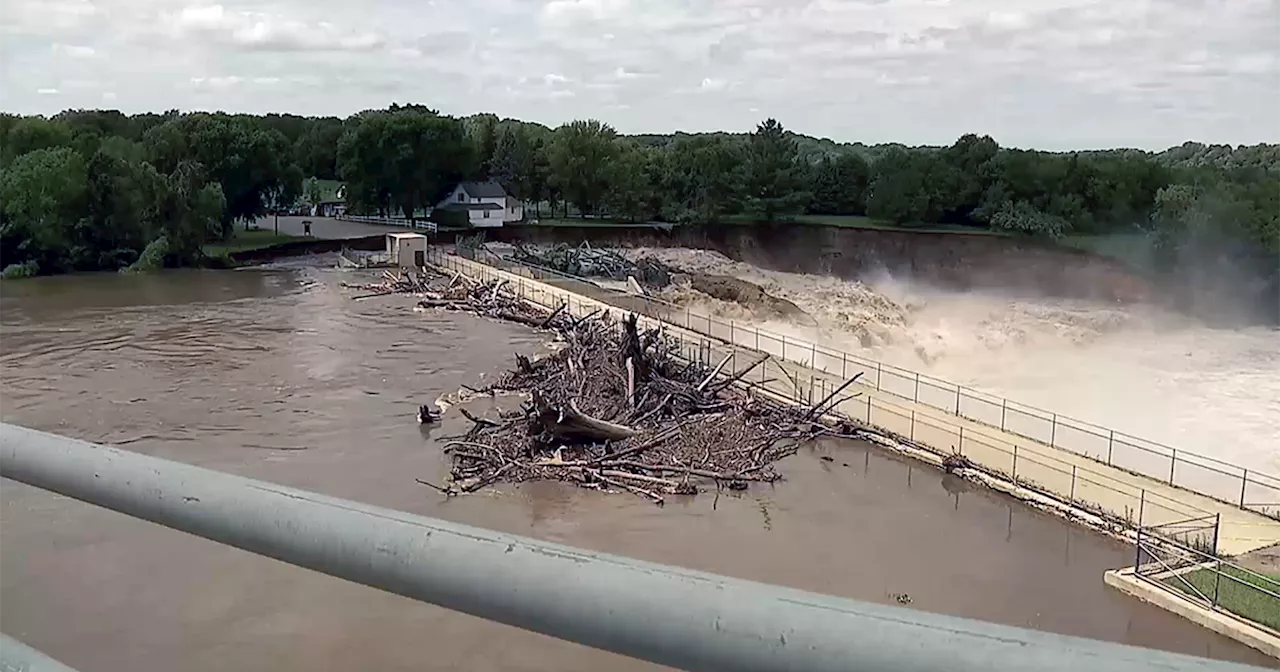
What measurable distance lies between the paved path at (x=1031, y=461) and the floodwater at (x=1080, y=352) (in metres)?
4.96

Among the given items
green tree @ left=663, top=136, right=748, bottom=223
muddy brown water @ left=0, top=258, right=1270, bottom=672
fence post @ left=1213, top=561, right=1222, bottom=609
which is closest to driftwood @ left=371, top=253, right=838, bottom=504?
muddy brown water @ left=0, top=258, right=1270, bottom=672

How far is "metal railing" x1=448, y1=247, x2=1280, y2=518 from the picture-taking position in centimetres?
1911

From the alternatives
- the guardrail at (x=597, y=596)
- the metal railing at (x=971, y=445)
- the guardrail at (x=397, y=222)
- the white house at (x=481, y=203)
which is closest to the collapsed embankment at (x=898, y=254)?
the white house at (x=481, y=203)

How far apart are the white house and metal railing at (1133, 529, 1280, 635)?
56.5 meters

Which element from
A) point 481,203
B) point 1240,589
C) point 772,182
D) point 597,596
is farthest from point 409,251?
point 597,596

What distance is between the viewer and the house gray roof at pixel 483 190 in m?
70.3

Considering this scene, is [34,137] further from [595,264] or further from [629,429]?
[629,429]

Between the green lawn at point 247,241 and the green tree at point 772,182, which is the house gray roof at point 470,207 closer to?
the green lawn at point 247,241

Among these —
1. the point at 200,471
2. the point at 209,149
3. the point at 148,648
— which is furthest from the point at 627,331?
the point at 209,149

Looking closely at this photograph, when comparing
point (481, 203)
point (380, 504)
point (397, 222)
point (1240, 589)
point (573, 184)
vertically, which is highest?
point (573, 184)

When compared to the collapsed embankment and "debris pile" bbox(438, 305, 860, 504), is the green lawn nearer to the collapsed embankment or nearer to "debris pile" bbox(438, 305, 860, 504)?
the collapsed embankment

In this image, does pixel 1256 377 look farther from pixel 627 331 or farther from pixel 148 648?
pixel 148 648

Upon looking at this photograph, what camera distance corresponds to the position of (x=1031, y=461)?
19.8 meters

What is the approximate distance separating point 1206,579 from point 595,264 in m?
43.4
